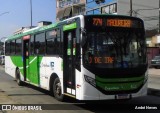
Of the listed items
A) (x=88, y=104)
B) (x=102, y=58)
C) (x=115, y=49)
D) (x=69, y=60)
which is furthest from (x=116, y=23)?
A: (x=88, y=104)

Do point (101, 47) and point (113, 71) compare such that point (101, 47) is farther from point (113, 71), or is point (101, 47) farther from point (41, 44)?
point (41, 44)

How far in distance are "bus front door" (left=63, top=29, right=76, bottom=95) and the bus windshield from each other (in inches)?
35.7

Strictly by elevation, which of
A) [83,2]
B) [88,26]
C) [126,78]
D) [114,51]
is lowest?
[126,78]

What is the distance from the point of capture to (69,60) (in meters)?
12.4

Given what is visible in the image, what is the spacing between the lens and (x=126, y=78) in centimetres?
1123

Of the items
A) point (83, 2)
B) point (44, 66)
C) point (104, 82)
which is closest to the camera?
point (104, 82)

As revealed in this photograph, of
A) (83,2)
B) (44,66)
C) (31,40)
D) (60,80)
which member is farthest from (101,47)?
(83,2)

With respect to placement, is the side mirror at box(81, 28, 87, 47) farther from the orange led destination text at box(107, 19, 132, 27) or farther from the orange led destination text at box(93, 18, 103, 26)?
the orange led destination text at box(107, 19, 132, 27)

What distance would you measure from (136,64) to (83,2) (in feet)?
201

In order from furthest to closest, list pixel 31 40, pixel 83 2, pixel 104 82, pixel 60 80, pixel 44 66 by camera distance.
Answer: pixel 83 2
pixel 31 40
pixel 44 66
pixel 60 80
pixel 104 82

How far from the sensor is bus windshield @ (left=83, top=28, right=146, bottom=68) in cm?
1102

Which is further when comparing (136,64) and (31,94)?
(31,94)

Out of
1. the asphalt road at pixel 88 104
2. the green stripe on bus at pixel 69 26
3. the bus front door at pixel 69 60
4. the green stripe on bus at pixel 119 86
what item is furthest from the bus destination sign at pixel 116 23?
the asphalt road at pixel 88 104

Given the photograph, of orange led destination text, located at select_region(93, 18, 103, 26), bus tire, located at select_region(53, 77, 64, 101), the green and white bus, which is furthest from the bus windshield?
bus tire, located at select_region(53, 77, 64, 101)
